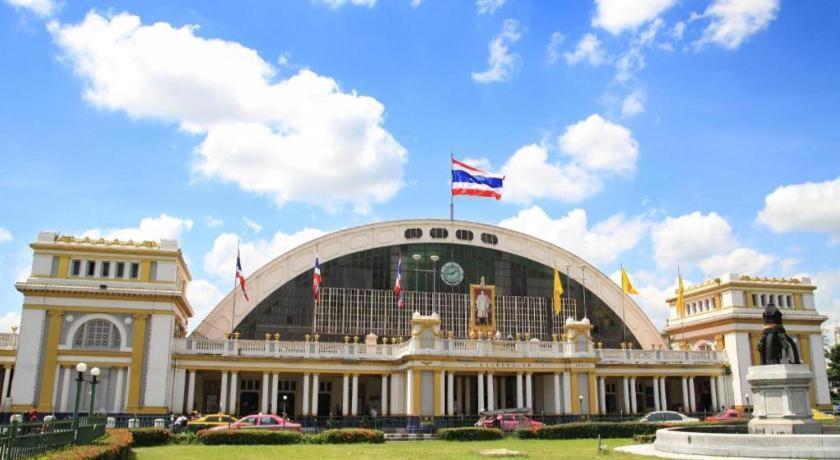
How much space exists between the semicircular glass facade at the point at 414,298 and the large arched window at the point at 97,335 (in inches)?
588

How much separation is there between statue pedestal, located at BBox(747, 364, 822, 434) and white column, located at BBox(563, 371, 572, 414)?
27420 millimetres

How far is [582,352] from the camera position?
2372 inches

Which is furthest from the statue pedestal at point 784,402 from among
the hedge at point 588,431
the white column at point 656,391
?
the white column at point 656,391

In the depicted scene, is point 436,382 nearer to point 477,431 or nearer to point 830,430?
point 477,431

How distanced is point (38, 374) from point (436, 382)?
2874 centimetres

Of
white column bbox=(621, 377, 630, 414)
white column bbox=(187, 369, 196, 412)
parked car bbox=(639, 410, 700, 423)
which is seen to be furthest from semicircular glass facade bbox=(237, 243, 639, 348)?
parked car bbox=(639, 410, 700, 423)

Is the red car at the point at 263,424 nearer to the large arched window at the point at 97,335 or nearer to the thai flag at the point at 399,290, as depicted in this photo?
the large arched window at the point at 97,335

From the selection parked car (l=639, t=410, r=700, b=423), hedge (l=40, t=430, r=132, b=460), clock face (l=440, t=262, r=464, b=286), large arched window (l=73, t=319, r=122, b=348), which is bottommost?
hedge (l=40, t=430, r=132, b=460)

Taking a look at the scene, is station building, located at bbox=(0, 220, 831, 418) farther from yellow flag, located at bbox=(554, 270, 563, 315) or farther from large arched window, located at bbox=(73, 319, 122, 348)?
yellow flag, located at bbox=(554, 270, 563, 315)

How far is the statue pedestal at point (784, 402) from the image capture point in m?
30.5

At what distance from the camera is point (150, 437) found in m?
37.8

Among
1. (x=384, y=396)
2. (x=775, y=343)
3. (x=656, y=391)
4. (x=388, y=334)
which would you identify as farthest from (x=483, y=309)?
(x=775, y=343)

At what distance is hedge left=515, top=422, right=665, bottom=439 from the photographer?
44344 millimetres

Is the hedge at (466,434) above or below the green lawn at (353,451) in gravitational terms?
above
